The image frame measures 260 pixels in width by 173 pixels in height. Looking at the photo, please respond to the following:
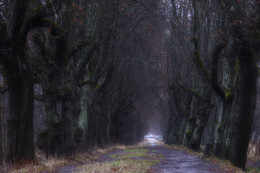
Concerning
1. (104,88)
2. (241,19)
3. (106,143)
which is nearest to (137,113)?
(106,143)

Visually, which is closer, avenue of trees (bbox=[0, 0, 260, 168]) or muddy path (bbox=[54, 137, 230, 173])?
avenue of trees (bbox=[0, 0, 260, 168])

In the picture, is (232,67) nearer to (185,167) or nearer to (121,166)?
(185,167)

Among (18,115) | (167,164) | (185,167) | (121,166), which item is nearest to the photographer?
(121,166)

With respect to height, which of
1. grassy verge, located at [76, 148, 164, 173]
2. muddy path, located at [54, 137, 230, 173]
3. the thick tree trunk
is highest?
the thick tree trunk

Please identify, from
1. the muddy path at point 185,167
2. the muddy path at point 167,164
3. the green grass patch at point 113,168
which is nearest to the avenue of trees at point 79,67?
the muddy path at point 167,164

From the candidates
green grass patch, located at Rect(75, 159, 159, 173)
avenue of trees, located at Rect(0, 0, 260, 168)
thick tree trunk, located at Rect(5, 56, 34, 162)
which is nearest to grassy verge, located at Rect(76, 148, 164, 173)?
green grass patch, located at Rect(75, 159, 159, 173)

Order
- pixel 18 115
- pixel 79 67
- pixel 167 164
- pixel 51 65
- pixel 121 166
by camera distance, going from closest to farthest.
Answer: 1. pixel 121 166
2. pixel 18 115
3. pixel 167 164
4. pixel 51 65
5. pixel 79 67

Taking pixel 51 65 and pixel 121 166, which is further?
pixel 51 65

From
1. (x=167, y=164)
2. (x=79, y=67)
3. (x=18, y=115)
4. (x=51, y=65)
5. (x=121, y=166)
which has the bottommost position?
(x=167, y=164)

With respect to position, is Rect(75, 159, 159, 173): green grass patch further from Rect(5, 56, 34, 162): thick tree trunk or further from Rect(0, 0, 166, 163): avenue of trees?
Rect(0, 0, 166, 163): avenue of trees

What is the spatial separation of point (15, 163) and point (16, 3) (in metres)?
4.39

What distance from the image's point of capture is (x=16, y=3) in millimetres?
7859

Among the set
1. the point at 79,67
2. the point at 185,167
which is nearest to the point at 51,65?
the point at 79,67

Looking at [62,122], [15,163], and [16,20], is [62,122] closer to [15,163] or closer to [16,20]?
[15,163]
